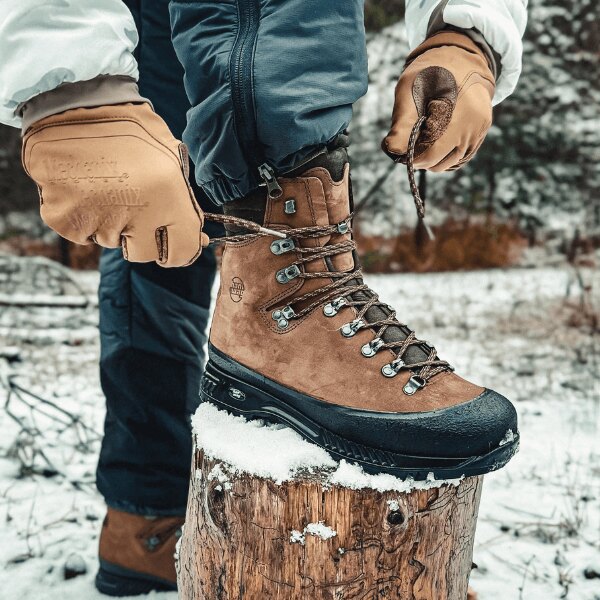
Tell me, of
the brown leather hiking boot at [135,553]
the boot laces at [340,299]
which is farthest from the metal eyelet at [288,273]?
the brown leather hiking boot at [135,553]

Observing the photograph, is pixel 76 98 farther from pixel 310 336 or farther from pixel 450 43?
pixel 450 43

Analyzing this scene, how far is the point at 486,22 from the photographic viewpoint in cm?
129

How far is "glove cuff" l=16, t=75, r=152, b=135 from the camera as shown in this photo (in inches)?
37.9

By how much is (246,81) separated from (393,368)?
1.83 ft

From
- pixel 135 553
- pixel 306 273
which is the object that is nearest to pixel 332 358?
pixel 306 273

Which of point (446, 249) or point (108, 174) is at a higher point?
point (108, 174)

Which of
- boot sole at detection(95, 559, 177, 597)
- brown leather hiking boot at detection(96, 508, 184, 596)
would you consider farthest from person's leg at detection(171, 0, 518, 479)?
boot sole at detection(95, 559, 177, 597)

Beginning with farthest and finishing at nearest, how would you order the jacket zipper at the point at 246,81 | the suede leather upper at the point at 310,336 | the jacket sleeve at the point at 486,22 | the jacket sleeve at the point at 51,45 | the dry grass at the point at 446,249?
the dry grass at the point at 446,249, the jacket sleeve at the point at 486,22, the suede leather upper at the point at 310,336, the jacket zipper at the point at 246,81, the jacket sleeve at the point at 51,45

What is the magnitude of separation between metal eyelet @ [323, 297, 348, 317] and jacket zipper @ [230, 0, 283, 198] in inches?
11.4

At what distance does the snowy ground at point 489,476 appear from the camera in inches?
70.7

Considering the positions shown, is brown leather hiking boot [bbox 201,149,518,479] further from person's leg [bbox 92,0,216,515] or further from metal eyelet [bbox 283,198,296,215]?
person's leg [bbox 92,0,216,515]

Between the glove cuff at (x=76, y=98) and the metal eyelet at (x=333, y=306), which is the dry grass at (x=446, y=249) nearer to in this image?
the metal eyelet at (x=333, y=306)

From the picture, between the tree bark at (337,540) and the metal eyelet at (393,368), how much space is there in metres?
0.21

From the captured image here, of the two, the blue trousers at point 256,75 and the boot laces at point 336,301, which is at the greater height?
the blue trousers at point 256,75
